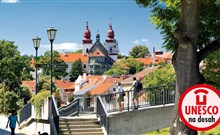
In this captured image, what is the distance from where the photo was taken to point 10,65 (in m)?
76.4

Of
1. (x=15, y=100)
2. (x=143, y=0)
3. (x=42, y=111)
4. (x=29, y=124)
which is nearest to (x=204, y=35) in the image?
(x=143, y=0)

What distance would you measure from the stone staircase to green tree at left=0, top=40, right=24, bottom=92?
5487 centimetres

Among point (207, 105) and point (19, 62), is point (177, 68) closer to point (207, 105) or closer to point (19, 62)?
point (207, 105)

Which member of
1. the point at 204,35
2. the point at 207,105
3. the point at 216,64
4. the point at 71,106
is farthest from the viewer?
the point at 71,106

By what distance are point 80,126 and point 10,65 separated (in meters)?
57.4

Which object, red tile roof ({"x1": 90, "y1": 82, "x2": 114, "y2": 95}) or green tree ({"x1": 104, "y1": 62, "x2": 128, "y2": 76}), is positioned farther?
green tree ({"x1": 104, "y1": 62, "x2": 128, "y2": 76})

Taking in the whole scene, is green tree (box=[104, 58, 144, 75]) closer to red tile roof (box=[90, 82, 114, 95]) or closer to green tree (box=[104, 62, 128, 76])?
green tree (box=[104, 62, 128, 76])

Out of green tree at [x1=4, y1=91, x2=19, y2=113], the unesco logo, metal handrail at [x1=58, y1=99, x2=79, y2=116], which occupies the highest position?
the unesco logo

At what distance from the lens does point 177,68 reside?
1067 centimetres

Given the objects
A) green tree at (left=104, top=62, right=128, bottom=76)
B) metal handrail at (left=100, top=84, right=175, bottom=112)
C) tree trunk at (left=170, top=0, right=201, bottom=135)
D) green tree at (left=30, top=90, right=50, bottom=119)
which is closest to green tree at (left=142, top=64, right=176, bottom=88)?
green tree at (left=30, top=90, right=50, bottom=119)

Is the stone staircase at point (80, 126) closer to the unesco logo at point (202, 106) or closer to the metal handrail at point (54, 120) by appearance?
the metal handrail at point (54, 120)

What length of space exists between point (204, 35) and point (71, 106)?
A: 41.4 ft

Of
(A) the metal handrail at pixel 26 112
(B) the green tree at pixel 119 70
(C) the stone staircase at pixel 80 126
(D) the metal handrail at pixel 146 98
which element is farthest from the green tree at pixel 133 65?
(C) the stone staircase at pixel 80 126

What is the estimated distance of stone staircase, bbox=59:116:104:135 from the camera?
20672 mm
